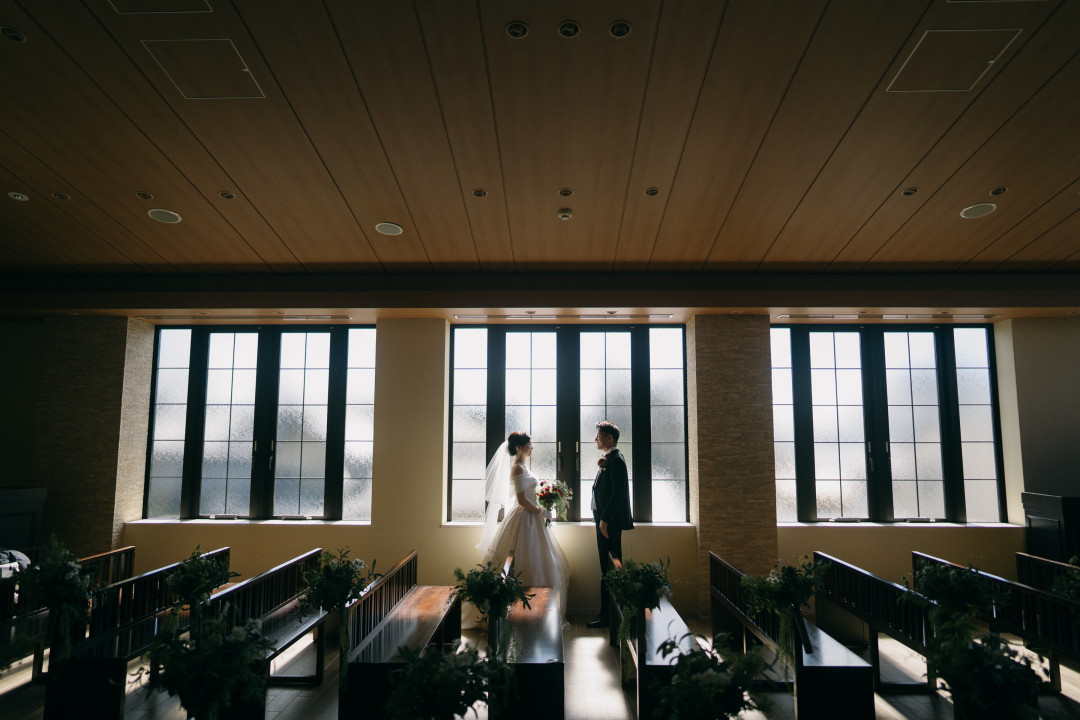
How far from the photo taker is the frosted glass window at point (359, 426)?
23.5ft

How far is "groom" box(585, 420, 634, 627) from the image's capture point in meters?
6.08

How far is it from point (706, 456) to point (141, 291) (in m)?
6.05

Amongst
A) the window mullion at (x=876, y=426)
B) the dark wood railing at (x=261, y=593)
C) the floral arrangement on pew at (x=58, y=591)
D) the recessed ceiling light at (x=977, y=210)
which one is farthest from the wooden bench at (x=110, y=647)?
the window mullion at (x=876, y=426)

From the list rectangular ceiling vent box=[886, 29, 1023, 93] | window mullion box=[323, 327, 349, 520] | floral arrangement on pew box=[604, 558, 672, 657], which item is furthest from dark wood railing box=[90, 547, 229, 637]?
rectangular ceiling vent box=[886, 29, 1023, 93]

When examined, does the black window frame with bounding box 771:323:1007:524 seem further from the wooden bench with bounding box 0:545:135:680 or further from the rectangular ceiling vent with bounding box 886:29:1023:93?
the wooden bench with bounding box 0:545:135:680

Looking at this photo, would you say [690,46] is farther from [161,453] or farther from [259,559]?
[161,453]

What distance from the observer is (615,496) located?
6.08 meters

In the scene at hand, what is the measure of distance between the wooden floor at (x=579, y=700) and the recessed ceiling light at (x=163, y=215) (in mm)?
3571

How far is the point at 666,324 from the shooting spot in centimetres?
728

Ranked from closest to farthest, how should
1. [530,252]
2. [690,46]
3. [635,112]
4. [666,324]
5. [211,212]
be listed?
[690,46], [635,112], [211,212], [530,252], [666,324]

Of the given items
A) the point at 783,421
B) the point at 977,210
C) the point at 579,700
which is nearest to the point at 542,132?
the point at 977,210

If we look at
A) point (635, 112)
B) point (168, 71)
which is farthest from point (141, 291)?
point (635, 112)

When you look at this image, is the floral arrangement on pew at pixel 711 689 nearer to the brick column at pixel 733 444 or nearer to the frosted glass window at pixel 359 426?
the brick column at pixel 733 444

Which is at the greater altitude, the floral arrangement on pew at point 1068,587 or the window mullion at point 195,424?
the window mullion at point 195,424
